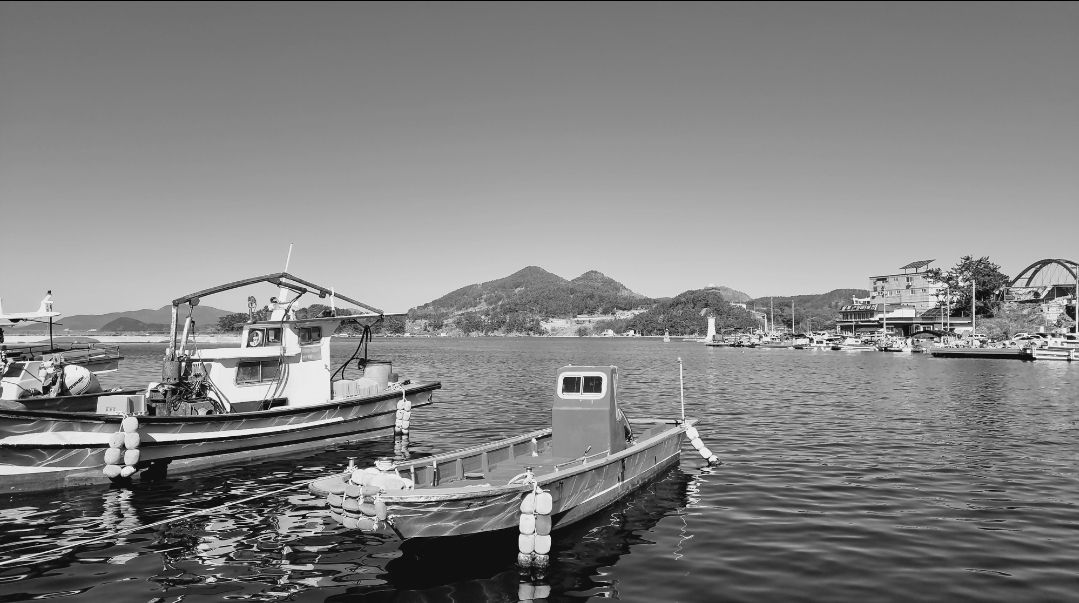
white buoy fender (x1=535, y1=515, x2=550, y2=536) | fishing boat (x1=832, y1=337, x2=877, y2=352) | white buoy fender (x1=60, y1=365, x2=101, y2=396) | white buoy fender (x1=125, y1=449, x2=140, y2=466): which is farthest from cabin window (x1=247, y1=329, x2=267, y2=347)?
fishing boat (x1=832, y1=337, x2=877, y2=352)

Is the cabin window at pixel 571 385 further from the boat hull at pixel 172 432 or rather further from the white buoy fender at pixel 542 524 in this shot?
the boat hull at pixel 172 432

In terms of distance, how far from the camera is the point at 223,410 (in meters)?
21.1

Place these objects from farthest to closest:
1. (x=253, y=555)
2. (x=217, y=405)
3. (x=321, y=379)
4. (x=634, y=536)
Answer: (x=321, y=379) < (x=217, y=405) < (x=634, y=536) < (x=253, y=555)

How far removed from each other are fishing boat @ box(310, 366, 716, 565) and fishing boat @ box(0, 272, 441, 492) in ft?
30.1

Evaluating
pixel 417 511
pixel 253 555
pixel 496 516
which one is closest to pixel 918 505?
pixel 496 516

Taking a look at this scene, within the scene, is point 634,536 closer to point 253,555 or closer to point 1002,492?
point 253,555

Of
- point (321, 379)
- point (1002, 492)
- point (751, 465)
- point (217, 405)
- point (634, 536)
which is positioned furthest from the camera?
point (321, 379)

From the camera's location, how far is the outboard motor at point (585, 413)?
49.0ft

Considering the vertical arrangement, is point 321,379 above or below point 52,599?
above

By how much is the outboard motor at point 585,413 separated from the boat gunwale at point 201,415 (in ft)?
34.7

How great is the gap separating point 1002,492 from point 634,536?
1050cm

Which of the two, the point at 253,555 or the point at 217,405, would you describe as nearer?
the point at 253,555

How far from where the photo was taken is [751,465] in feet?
64.2

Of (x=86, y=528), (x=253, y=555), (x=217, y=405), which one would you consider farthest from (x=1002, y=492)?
(x=217, y=405)
